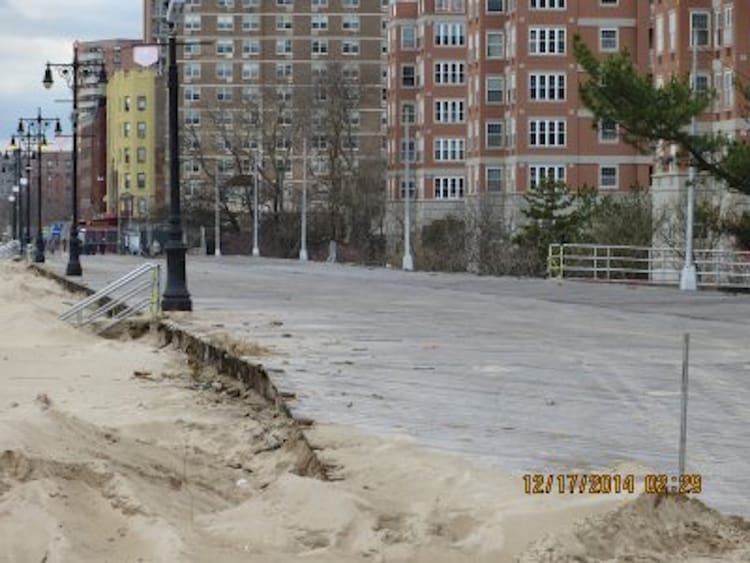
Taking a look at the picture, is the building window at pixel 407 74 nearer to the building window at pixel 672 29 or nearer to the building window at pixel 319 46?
the building window at pixel 319 46

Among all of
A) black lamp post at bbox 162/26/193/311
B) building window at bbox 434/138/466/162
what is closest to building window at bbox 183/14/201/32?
building window at bbox 434/138/466/162

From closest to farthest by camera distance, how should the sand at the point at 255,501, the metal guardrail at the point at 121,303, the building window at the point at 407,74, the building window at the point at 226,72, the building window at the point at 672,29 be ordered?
the sand at the point at 255,501 < the metal guardrail at the point at 121,303 < the building window at the point at 672,29 < the building window at the point at 407,74 < the building window at the point at 226,72

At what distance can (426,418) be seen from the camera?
12.4m

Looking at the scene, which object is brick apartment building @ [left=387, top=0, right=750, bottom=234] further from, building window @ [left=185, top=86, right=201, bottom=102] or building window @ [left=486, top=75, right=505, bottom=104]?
building window @ [left=185, top=86, right=201, bottom=102]

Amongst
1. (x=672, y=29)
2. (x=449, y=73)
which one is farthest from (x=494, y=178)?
(x=672, y=29)

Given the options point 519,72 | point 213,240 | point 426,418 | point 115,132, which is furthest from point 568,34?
point 115,132

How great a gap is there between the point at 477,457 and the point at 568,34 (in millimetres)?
86996

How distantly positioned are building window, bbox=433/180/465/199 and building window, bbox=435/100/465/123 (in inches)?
188

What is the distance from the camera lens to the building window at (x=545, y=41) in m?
95.1

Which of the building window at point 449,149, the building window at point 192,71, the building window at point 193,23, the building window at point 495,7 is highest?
the building window at point 193,23

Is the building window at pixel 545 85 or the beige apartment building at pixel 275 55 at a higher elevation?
the beige apartment building at pixel 275 55

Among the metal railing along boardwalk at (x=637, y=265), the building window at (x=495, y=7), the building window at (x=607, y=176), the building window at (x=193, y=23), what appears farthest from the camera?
the building window at (x=193, y=23)

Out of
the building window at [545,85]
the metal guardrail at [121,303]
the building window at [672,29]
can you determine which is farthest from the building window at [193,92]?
the metal guardrail at [121,303]

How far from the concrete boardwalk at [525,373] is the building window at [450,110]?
264 feet
